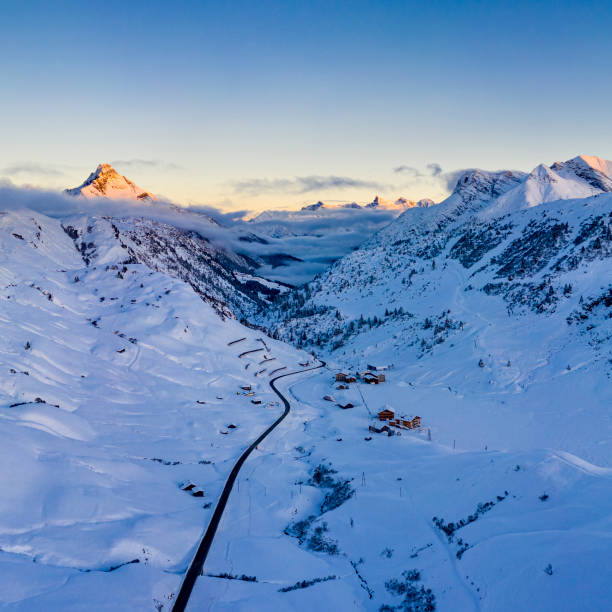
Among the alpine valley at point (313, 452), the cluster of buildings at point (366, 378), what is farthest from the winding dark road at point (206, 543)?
the cluster of buildings at point (366, 378)

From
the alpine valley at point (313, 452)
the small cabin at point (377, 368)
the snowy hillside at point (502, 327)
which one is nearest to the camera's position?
the alpine valley at point (313, 452)

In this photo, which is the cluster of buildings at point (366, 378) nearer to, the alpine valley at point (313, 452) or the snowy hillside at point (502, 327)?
the alpine valley at point (313, 452)

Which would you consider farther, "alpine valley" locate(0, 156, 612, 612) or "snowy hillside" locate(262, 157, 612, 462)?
"snowy hillside" locate(262, 157, 612, 462)

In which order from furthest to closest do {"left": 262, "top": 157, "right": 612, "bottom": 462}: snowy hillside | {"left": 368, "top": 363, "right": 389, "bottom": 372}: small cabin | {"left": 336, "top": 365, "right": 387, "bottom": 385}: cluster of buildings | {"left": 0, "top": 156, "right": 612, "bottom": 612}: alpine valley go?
{"left": 368, "top": 363, "right": 389, "bottom": 372}: small cabin
{"left": 336, "top": 365, "right": 387, "bottom": 385}: cluster of buildings
{"left": 262, "top": 157, "right": 612, "bottom": 462}: snowy hillside
{"left": 0, "top": 156, "right": 612, "bottom": 612}: alpine valley

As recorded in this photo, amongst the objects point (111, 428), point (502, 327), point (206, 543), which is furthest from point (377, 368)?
point (206, 543)

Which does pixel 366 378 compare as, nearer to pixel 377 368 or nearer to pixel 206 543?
pixel 377 368

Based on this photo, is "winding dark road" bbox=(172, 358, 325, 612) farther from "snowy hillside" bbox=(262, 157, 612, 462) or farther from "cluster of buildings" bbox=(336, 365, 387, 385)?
"cluster of buildings" bbox=(336, 365, 387, 385)

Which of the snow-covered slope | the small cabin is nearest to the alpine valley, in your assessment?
the snow-covered slope

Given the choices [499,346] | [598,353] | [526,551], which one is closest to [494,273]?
[499,346]

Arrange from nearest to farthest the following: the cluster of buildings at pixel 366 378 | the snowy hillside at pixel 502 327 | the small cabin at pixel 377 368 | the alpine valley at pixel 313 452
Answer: the alpine valley at pixel 313 452 < the snowy hillside at pixel 502 327 < the cluster of buildings at pixel 366 378 < the small cabin at pixel 377 368

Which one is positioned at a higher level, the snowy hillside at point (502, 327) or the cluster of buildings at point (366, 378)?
the snowy hillside at point (502, 327)
